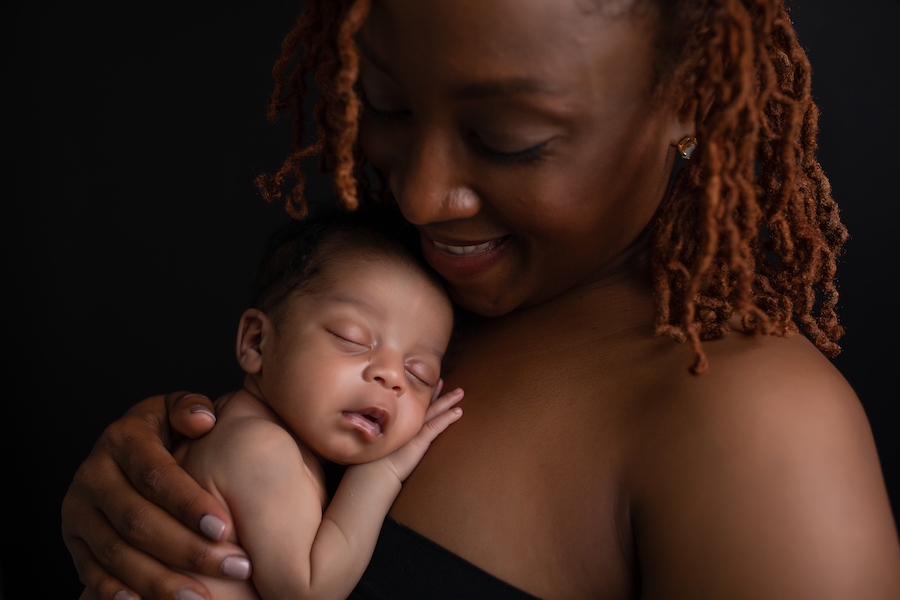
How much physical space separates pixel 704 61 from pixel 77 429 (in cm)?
224

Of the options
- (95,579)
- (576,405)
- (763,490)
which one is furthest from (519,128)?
(95,579)

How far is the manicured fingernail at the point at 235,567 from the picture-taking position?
1037mm

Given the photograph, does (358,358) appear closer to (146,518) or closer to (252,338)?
(252,338)

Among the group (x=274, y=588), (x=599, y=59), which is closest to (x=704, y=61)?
(x=599, y=59)

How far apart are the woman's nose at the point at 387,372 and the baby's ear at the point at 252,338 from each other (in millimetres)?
214

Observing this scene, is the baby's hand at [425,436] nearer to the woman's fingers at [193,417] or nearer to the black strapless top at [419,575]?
the black strapless top at [419,575]

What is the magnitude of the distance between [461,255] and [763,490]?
0.56m

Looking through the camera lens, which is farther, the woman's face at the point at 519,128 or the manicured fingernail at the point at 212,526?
the manicured fingernail at the point at 212,526

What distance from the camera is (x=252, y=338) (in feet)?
4.33

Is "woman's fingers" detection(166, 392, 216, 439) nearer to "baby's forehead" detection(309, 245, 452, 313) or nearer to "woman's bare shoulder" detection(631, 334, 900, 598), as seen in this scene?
"baby's forehead" detection(309, 245, 452, 313)

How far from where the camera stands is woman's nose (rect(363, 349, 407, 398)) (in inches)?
45.9

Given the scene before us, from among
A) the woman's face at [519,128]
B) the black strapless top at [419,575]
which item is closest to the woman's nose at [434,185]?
the woman's face at [519,128]

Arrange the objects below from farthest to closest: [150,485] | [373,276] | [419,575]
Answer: [373,276] < [150,485] < [419,575]

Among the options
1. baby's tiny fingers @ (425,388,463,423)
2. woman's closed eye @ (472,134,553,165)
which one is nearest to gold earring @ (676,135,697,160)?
woman's closed eye @ (472,134,553,165)
